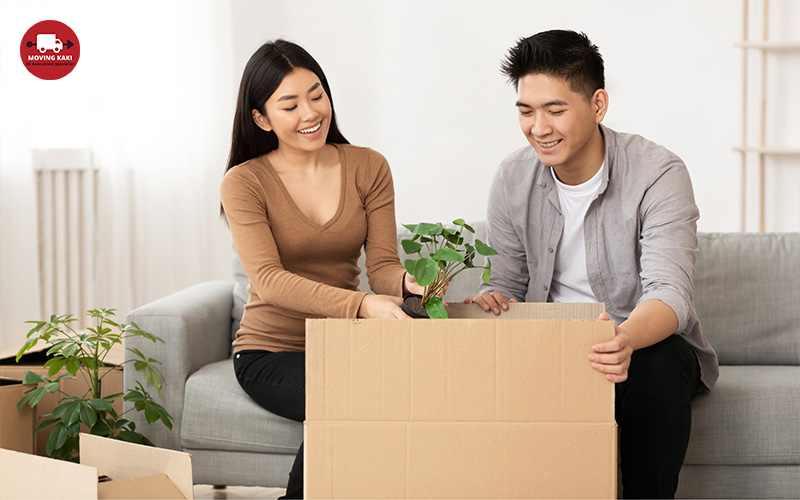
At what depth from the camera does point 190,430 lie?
74.0 inches

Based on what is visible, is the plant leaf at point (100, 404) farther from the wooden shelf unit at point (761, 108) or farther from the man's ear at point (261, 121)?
the wooden shelf unit at point (761, 108)

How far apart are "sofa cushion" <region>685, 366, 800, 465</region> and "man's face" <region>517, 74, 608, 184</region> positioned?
0.62 meters

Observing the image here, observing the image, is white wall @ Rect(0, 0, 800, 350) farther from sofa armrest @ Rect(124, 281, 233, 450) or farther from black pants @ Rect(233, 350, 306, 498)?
black pants @ Rect(233, 350, 306, 498)

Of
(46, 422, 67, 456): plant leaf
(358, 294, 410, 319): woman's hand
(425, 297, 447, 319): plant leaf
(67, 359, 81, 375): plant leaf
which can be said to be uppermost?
(425, 297, 447, 319): plant leaf

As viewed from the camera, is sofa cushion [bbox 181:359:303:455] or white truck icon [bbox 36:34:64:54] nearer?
sofa cushion [bbox 181:359:303:455]

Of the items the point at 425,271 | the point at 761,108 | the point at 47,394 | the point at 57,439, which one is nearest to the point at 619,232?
the point at 425,271

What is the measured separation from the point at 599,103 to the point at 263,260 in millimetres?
750

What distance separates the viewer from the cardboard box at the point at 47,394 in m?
2.00

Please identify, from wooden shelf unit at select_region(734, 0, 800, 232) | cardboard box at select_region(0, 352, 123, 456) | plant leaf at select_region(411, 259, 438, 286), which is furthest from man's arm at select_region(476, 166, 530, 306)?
wooden shelf unit at select_region(734, 0, 800, 232)

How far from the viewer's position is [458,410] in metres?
1.09

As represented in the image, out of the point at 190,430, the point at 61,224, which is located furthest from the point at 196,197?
the point at 190,430

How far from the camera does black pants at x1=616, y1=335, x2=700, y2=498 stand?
54.8 inches

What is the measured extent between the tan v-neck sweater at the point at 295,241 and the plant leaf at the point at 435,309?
395 mm

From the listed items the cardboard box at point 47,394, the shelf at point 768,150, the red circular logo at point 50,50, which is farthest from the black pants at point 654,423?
the red circular logo at point 50,50
